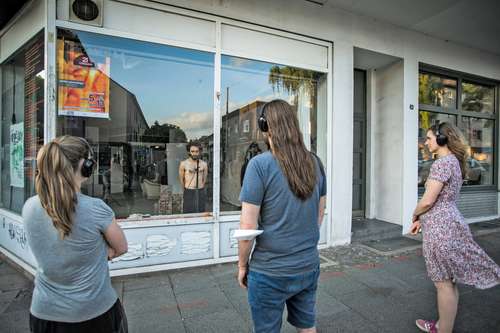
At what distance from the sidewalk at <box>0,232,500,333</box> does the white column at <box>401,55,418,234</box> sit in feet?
5.58

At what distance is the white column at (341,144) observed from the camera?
501 cm

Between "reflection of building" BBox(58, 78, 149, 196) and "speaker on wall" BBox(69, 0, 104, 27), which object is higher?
"speaker on wall" BBox(69, 0, 104, 27)

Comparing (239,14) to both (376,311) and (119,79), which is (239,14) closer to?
(119,79)

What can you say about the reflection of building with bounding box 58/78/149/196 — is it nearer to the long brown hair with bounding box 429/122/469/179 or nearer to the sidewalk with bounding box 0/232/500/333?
the sidewalk with bounding box 0/232/500/333

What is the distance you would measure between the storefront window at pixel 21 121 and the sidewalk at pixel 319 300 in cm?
119

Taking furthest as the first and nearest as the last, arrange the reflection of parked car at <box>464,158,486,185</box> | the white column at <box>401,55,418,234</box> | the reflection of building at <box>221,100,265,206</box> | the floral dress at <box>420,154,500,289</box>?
the reflection of parked car at <box>464,158,486,185</box> → the white column at <box>401,55,418,234</box> → the reflection of building at <box>221,100,265,206</box> → the floral dress at <box>420,154,500,289</box>

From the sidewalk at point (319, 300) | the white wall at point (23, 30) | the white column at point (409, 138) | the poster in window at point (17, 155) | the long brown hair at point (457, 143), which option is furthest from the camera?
the white column at point (409, 138)

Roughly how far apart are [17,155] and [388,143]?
259 inches

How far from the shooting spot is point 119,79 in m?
4.55

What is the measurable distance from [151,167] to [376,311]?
144 inches

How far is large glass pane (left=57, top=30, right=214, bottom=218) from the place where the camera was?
12.5 feet

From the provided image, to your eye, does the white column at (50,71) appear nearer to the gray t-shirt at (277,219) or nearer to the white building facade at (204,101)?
the white building facade at (204,101)

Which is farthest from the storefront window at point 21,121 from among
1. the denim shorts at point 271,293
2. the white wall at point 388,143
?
the white wall at point 388,143

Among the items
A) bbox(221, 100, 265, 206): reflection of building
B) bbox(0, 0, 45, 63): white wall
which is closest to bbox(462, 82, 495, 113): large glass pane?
bbox(221, 100, 265, 206): reflection of building
